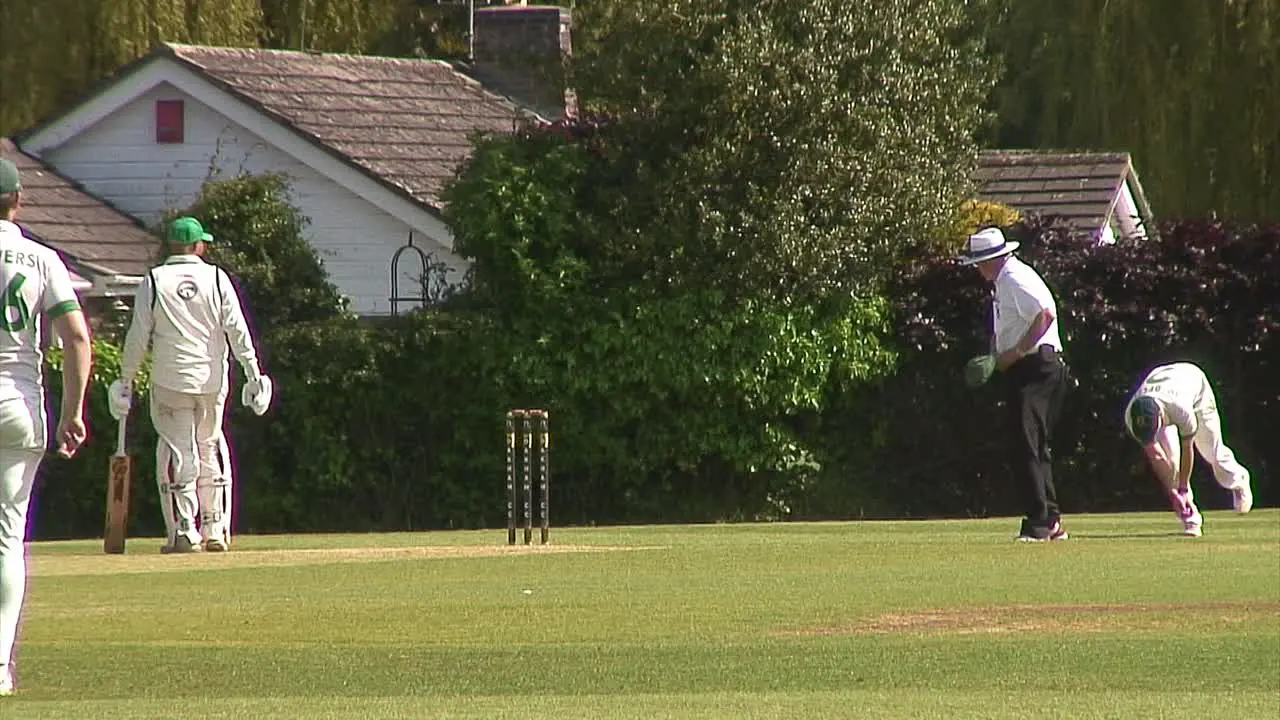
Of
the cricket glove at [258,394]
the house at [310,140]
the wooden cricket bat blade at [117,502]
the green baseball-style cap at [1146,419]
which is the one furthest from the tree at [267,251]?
the green baseball-style cap at [1146,419]

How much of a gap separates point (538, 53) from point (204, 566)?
1720 cm

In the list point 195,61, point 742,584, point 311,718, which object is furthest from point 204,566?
point 195,61

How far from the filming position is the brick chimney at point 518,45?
109 feet

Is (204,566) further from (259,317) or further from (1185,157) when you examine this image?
(1185,157)

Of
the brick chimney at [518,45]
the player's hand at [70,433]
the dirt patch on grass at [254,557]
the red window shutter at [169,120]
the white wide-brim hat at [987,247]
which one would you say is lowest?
the dirt patch on grass at [254,557]

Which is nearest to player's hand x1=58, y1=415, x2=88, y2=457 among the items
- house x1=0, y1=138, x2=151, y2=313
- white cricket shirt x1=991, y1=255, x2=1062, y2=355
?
white cricket shirt x1=991, y1=255, x2=1062, y2=355

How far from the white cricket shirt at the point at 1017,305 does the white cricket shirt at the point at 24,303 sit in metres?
8.31

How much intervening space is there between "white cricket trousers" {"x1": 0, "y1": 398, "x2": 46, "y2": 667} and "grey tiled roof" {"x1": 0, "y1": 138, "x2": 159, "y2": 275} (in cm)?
1860

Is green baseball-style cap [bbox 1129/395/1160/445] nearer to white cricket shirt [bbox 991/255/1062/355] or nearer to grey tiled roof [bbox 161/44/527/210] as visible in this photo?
white cricket shirt [bbox 991/255/1062/355]

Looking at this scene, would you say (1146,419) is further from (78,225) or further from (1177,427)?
(78,225)

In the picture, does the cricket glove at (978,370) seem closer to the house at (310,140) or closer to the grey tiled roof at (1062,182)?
the house at (310,140)

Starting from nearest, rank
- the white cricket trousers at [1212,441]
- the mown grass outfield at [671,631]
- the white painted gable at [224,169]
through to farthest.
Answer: the mown grass outfield at [671,631] → the white cricket trousers at [1212,441] → the white painted gable at [224,169]

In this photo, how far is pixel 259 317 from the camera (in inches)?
967

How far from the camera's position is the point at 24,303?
10.0m
